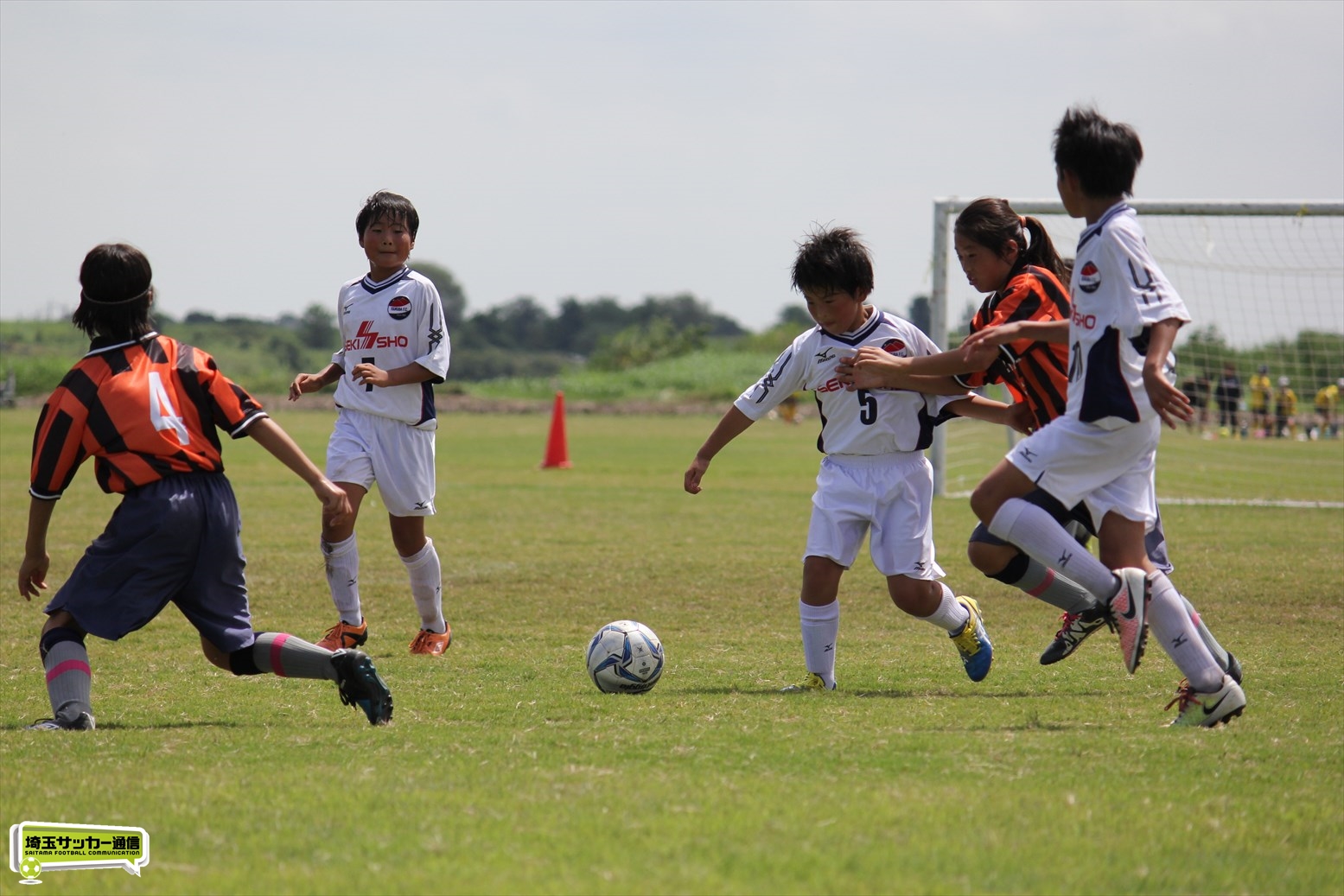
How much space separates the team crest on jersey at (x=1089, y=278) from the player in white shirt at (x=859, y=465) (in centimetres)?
117

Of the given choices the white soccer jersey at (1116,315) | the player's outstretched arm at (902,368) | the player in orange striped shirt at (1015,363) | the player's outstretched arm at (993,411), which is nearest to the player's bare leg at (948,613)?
the player in orange striped shirt at (1015,363)

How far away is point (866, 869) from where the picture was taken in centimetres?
306

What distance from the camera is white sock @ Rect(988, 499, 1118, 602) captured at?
4.59 metres

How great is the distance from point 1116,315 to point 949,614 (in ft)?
5.96

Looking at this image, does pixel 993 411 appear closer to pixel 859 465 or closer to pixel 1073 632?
pixel 859 465

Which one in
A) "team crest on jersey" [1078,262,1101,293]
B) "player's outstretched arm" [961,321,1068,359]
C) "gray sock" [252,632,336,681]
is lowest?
"gray sock" [252,632,336,681]

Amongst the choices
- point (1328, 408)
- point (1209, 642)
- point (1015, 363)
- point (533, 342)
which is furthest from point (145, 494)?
point (533, 342)

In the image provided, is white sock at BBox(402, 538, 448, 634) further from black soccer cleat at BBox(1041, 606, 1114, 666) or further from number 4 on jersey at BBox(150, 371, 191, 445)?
black soccer cleat at BBox(1041, 606, 1114, 666)

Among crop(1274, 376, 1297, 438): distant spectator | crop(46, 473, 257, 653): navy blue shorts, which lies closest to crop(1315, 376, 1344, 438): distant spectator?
crop(1274, 376, 1297, 438): distant spectator

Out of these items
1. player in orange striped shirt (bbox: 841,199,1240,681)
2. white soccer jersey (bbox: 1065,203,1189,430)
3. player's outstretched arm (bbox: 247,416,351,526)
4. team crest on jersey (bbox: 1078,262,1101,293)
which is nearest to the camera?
white soccer jersey (bbox: 1065,203,1189,430)

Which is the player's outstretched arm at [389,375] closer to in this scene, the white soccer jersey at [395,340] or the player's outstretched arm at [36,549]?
the white soccer jersey at [395,340]

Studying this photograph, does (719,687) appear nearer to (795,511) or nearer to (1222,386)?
(795,511)

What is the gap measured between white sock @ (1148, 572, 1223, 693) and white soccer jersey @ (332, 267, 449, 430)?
3.85 metres

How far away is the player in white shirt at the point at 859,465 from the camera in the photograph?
18.6ft
